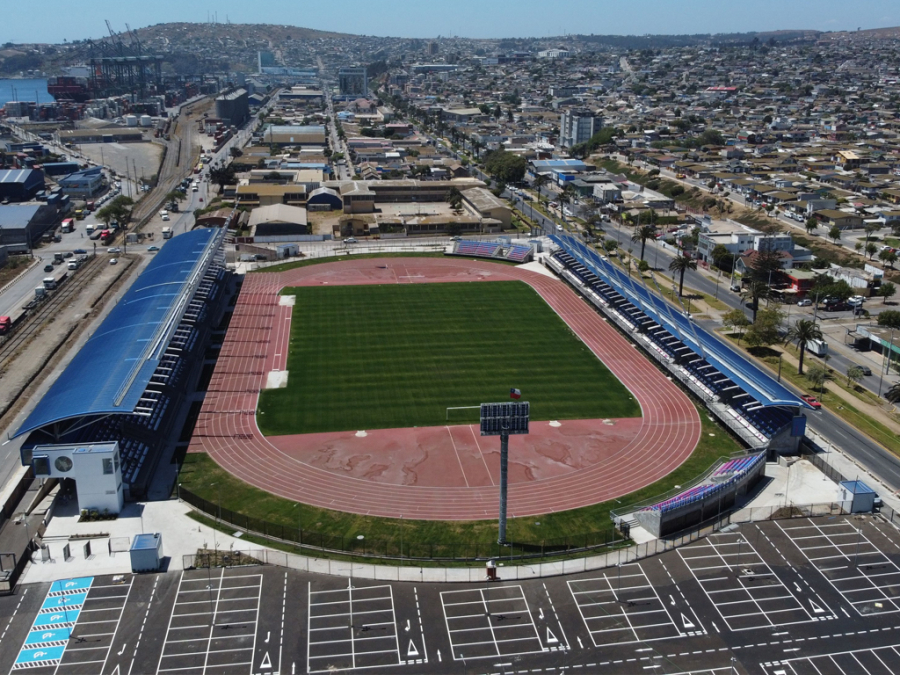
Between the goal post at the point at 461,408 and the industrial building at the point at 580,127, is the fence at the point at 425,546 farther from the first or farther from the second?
the industrial building at the point at 580,127

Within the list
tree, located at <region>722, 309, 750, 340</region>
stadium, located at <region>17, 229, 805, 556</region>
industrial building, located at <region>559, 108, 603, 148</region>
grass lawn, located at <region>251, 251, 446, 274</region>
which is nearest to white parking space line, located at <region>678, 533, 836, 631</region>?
stadium, located at <region>17, 229, 805, 556</region>

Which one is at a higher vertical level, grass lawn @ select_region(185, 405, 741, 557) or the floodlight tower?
the floodlight tower

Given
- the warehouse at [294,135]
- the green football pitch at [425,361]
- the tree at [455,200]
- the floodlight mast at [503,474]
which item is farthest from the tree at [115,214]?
the floodlight mast at [503,474]

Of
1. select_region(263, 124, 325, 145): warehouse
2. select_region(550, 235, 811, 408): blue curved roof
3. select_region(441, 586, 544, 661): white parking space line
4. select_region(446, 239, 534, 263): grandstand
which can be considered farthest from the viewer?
select_region(263, 124, 325, 145): warehouse

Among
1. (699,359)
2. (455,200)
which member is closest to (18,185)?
(455,200)

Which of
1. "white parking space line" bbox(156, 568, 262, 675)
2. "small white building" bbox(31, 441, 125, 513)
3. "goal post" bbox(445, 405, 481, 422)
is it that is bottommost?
"goal post" bbox(445, 405, 481, 422)

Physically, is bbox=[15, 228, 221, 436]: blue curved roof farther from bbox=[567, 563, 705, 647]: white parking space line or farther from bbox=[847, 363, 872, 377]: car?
bbox=[847, 363, 872, 377]: car
